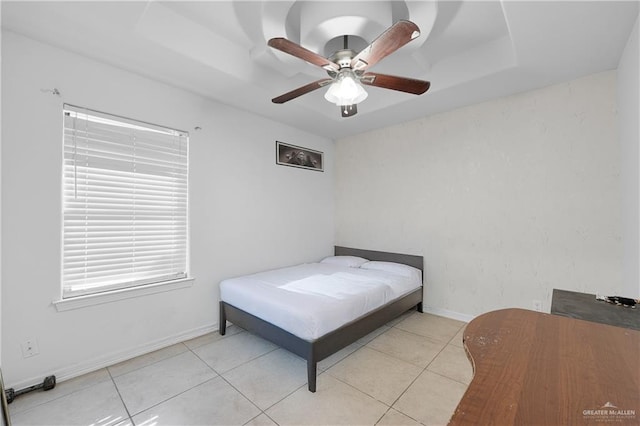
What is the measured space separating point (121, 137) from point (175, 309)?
1.72m

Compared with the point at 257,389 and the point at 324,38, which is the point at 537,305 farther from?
the point at 324,38

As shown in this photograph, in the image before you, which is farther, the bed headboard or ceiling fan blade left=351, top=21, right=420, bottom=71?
the bed headboard

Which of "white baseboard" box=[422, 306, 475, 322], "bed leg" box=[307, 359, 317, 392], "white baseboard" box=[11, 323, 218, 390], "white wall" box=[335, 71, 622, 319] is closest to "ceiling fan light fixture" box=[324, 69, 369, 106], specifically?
"white wall" box=[335, 71, 622, 319]

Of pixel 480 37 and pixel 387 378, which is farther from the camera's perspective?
pixel 480 37

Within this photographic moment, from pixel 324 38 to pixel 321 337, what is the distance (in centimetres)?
229

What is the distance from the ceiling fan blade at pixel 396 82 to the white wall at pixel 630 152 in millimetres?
1401

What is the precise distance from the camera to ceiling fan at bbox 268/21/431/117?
5.10 ft

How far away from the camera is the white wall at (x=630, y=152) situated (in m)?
1.93

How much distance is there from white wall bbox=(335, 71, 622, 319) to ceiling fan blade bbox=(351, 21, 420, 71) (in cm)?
205

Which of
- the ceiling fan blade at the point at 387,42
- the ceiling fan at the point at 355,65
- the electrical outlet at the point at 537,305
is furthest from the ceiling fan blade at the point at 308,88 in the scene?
the electrical outlet at the point at 537,305

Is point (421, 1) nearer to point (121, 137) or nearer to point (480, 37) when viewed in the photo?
point (480, 37)

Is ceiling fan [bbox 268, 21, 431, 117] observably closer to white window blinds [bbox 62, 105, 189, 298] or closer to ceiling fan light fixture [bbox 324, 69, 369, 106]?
ceiling fan light fixture [bbox 324, 69, 369, 106]

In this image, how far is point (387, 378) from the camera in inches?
86.0

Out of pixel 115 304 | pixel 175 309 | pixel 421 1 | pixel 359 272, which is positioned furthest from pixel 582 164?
pixel 115 304
